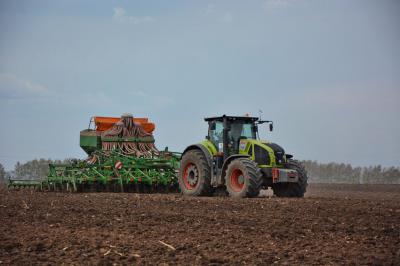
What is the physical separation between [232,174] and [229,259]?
25.4ft

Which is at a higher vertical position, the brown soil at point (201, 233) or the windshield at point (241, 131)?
the windshield at point (241, 131)

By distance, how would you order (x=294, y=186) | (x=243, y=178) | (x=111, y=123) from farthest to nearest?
(x=111, y=123)
(x=294, y=186)
(x=243, y=178)

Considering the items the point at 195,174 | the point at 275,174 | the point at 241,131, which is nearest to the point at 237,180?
the point at 275,174

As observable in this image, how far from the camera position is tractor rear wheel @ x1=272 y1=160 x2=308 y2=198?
49.6 ft

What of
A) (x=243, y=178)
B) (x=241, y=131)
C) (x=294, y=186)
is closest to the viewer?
(x=243, y=178)

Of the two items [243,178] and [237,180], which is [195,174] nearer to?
[237,180]

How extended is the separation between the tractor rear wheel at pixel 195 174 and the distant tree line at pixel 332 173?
24944 mm

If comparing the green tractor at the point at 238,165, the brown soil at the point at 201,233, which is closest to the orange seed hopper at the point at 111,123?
the green tractor at the point at 238,165

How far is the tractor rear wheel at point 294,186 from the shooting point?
49.6ft

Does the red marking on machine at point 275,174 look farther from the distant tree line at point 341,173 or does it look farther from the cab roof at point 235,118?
the distant tree line at point 341,173

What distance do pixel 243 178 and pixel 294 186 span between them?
1.48 m

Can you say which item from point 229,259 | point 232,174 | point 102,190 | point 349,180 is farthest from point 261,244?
point 349,180

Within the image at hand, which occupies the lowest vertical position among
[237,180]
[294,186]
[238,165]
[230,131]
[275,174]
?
[294,186]

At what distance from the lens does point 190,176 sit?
16.5 metres
